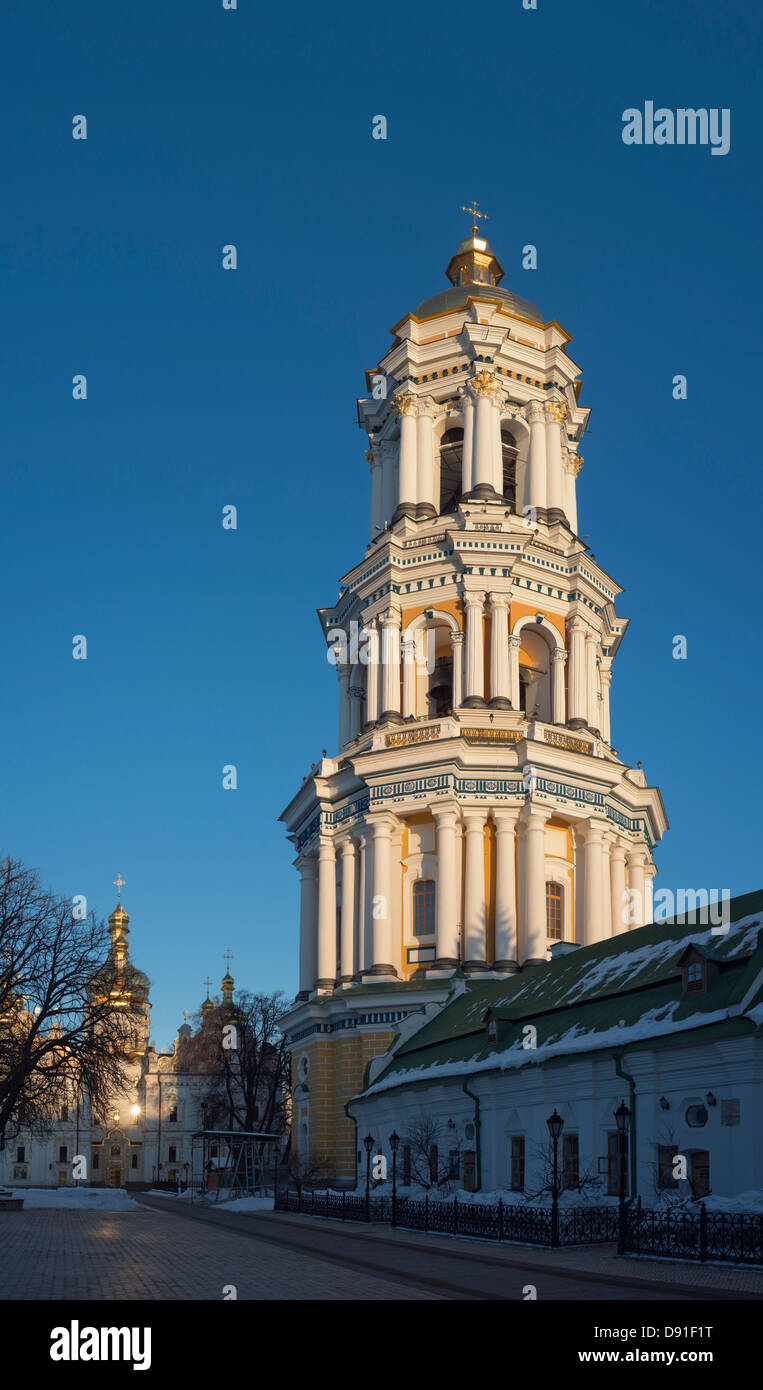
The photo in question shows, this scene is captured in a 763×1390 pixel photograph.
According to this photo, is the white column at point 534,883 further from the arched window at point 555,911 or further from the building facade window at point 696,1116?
the building facade window at point 696,1116

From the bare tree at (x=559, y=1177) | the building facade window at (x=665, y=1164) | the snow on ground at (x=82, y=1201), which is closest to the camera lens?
the building facade window at (x=665, y=1164)

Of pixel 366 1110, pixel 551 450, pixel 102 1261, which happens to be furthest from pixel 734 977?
pixel 551 450

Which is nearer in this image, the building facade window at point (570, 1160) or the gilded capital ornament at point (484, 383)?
the building facade window at point (570, 1160)

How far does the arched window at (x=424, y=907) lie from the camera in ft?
163

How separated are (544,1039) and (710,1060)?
7486mm

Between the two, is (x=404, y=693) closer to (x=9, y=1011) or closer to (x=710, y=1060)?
(x=9, y=1011)

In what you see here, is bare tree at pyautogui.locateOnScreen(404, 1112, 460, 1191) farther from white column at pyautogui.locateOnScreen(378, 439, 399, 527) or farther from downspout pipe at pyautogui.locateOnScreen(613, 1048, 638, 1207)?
white column at pyautogui.locateOnScreen(378, 439, 399, 527)

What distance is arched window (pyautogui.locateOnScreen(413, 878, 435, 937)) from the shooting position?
49.8 metres

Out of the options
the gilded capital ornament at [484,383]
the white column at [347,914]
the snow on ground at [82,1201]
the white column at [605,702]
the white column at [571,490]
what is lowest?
the snow on ground at [82,1201]

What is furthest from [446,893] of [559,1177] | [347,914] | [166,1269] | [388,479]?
[166,1269]

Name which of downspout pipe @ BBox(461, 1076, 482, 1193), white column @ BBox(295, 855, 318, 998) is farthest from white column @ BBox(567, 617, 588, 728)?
downspout pipe @ BBox(461, 1076, 482, 1193)

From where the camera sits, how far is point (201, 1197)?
5866 cm

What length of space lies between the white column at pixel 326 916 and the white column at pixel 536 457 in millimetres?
16490

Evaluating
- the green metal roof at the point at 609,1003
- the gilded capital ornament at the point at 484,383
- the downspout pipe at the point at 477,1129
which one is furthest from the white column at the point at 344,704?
the downspout pipe at the point at 477,1129
